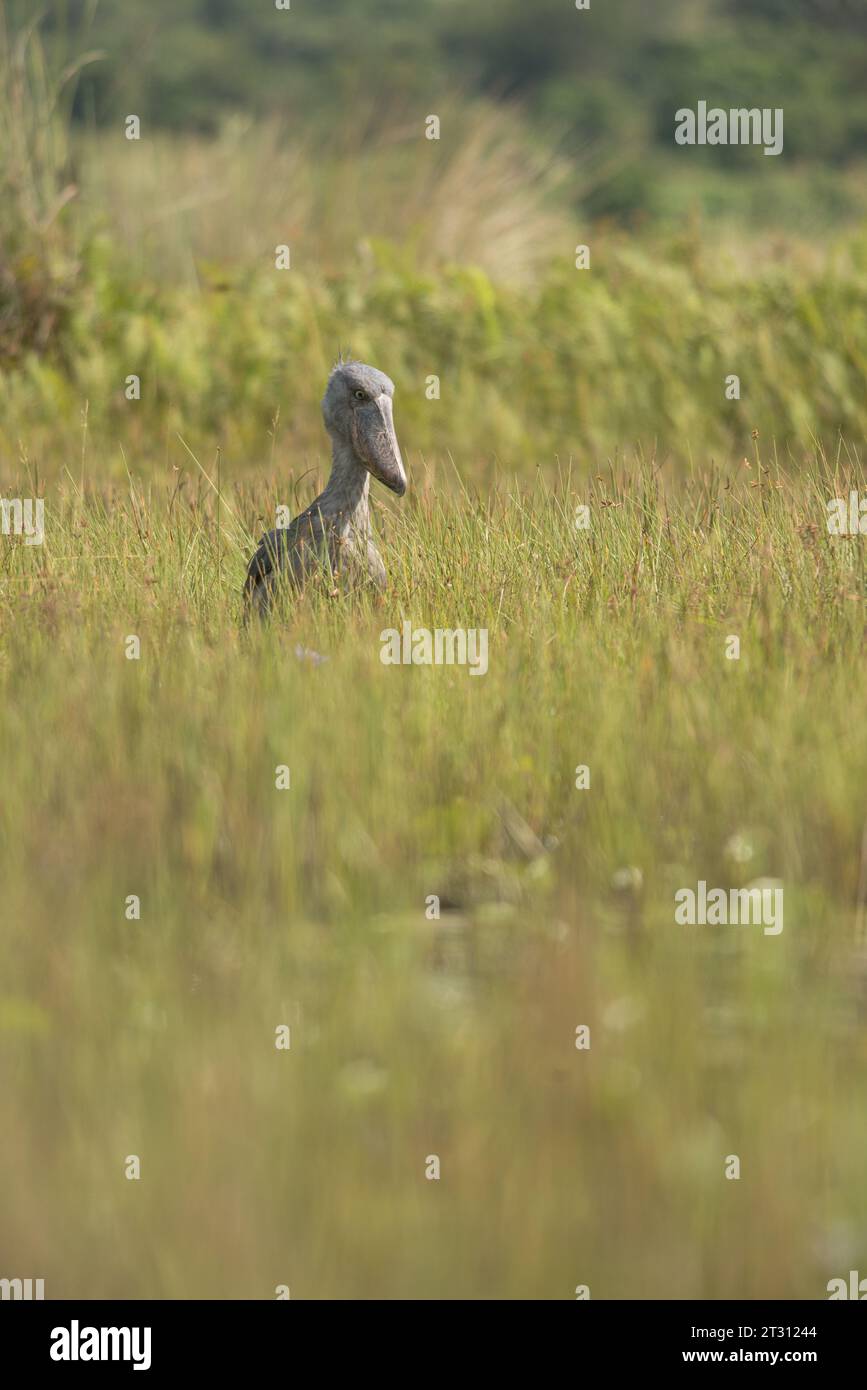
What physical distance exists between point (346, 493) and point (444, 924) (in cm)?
228

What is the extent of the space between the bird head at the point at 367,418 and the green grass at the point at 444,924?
0.34 m

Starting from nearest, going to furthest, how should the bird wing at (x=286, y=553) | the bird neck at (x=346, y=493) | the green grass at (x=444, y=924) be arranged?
the green grass at (x=444, y=924)
the bird wing at (x=286, y=553)
the bird neck at (x=346, y=493)

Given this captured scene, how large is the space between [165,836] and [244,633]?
1.46m

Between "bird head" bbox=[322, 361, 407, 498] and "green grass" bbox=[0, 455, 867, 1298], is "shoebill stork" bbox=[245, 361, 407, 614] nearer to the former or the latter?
"bird head" bbox=[322, 361, 407, 498]

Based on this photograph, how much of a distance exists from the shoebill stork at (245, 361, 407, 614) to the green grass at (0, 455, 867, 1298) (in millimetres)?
184

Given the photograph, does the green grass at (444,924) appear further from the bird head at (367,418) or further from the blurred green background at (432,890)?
the bird head at (367,418)

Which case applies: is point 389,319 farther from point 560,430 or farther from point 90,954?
point 90,954

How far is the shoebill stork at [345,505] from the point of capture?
6223 millimetres

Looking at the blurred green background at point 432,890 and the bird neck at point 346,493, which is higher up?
the bird neck at point 346,493

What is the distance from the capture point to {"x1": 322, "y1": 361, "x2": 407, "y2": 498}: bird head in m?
6.23

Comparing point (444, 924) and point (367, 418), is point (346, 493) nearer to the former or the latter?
point (367, 418)

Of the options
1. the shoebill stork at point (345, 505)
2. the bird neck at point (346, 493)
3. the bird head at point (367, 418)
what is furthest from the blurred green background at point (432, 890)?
the bird head at point (367, 418)

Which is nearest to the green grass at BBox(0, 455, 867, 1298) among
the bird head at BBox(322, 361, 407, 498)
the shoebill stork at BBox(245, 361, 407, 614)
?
the shoebill stork at BBox(245, 361, 407, 614)
